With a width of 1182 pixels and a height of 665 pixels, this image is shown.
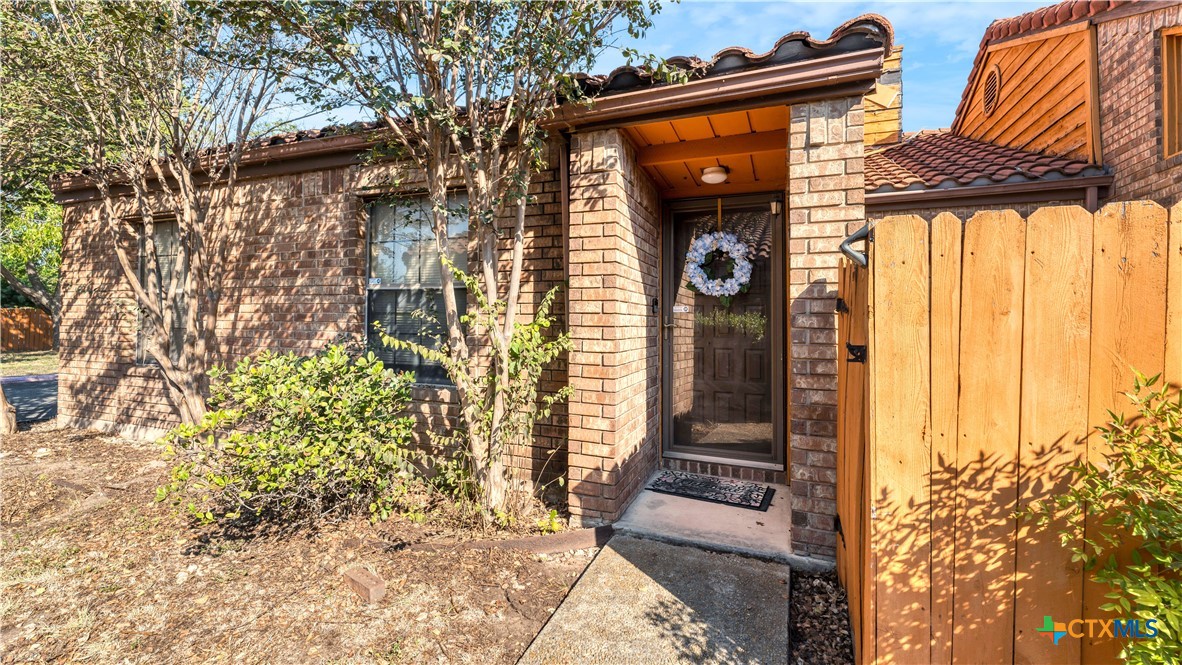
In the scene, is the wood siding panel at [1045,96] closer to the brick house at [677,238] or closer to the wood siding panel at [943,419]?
the brick house at [677,238]

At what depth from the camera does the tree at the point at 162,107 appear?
11.7 feet

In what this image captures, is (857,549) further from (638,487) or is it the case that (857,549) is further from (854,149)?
(854,149)

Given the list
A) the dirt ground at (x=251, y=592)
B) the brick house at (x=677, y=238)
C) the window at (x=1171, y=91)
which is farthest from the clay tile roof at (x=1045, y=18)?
the dirt ground at (x=251, y=592)

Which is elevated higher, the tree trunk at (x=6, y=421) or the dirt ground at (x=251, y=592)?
the tree trunk at (x=6, y=421)

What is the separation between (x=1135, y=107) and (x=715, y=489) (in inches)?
195

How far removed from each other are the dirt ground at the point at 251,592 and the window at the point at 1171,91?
221 inches

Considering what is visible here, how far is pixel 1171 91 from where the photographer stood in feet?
13.0

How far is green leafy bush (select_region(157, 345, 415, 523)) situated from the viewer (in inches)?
106

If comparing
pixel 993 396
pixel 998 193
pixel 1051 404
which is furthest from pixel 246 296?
pixel 998 193

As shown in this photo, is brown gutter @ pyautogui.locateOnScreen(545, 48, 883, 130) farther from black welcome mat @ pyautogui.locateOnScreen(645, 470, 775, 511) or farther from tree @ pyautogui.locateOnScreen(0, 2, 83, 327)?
tree @ pyautogui.locateOnScreen(0, 2, 83, 327)

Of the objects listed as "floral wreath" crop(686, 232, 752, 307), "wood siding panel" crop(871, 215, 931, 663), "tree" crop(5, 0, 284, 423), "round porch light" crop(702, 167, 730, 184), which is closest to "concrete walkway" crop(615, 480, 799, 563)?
"wood siding panel" crop(871, 215, 931, 663)

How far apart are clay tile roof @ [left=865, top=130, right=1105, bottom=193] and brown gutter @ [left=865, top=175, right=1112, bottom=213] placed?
48 millimetres

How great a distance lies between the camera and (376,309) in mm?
4242

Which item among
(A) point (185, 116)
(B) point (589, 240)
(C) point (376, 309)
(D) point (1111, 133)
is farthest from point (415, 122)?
(D) point (1111, 133)
